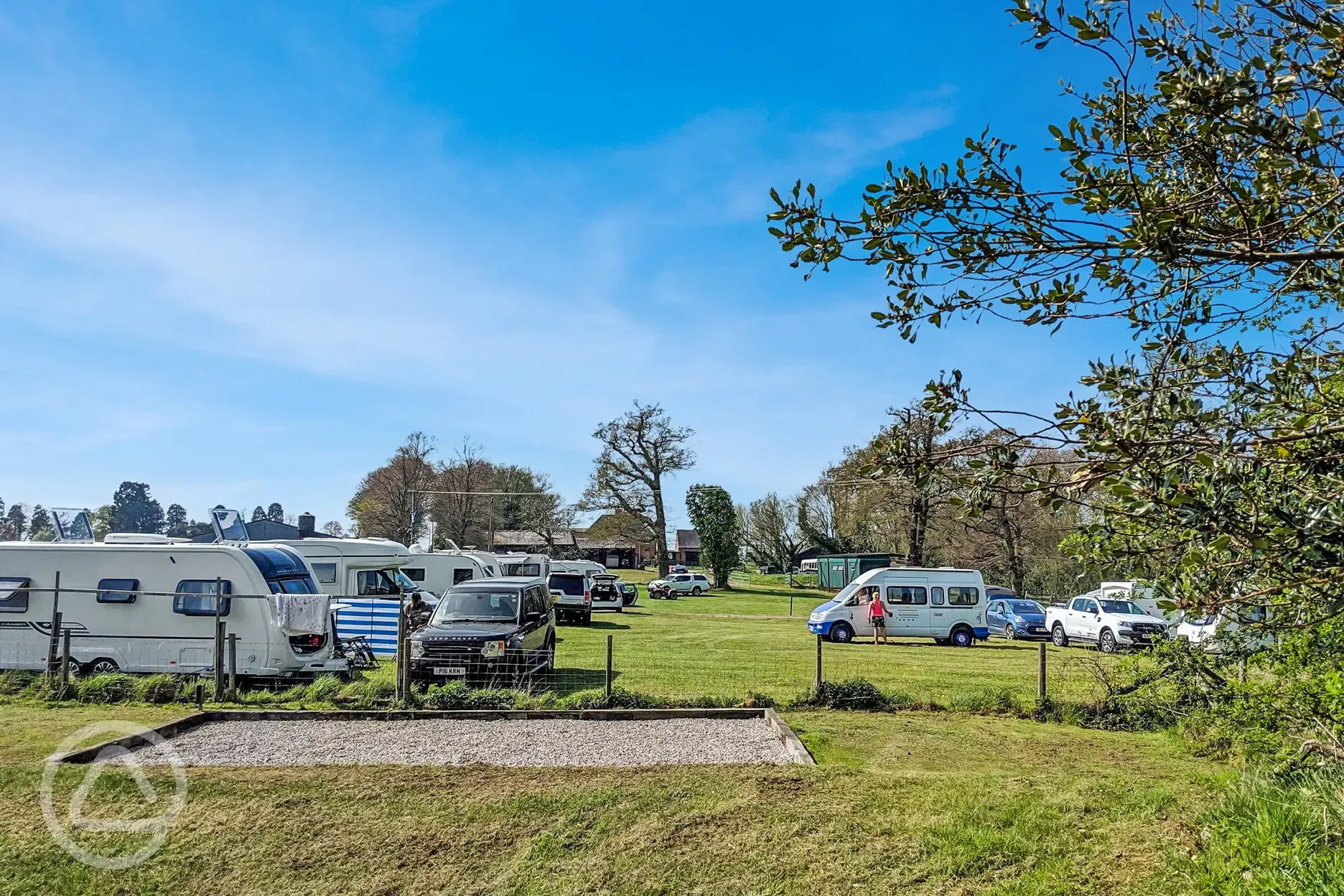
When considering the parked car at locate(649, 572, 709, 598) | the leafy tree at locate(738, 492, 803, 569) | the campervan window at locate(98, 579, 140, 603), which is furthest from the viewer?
the leafy tree at locate(738, 492, 803, 569)

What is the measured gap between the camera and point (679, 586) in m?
48.8

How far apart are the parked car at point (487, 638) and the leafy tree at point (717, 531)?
40239mm

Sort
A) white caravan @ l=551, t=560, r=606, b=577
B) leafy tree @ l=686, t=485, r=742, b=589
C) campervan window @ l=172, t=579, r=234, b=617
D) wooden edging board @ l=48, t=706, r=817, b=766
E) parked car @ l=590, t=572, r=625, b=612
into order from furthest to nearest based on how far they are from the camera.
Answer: leafy tree @ l=686, t=485, r=742, b=589 < white caravan @ l=551, t=560, r=606, b=577 < parked car @ l=590, t=572, r=625, b=612 < campervan window @ l=172, t=579, r=234, b=617 < wooden edging board @ l=48, t=706, r=817, b=766

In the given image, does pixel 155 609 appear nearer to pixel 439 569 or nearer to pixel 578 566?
pixel 439 569

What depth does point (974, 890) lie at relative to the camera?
500cm

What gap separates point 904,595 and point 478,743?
18610 mm

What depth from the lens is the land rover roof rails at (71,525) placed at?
20484mm

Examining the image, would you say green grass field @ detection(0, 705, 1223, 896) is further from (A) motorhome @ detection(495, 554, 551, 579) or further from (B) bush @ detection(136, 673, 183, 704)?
(A) motorhome @ detection(495, 554, 551, 579)

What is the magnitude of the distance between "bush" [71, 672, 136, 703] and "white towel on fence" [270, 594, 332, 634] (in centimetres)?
199

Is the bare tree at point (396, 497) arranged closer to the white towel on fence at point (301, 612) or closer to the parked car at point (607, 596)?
the parked car at point (607, 596)

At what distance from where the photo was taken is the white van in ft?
Answer: 81.7

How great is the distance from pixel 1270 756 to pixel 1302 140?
5.04 m

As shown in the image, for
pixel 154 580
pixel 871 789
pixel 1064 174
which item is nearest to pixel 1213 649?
pixel 871 789

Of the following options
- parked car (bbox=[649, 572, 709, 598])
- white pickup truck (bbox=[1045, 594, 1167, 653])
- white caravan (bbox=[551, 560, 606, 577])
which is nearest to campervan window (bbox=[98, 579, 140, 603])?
white pickup truck (bbox=[1045, 594, 1167, 653])
